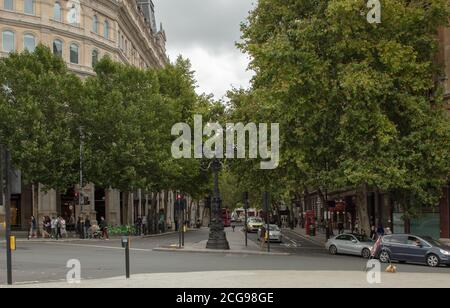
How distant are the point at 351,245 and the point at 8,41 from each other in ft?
121

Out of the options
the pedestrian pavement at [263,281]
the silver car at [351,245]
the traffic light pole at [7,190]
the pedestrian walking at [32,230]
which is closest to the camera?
the pedestrian pavement at [263,281]

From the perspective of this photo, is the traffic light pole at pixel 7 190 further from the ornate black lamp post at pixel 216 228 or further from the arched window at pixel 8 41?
the arched window at pixel 8 41

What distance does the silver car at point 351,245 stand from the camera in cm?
3400

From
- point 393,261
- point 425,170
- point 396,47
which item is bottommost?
point 393,261

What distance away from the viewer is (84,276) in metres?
20.4

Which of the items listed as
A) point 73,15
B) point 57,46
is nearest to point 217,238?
point 57,46

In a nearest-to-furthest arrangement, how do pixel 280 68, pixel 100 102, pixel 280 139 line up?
pixel 280 68
pixel 280 139
pixel 100 102

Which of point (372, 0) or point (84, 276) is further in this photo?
point (372, 0)

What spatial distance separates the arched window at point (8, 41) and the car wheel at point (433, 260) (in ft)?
138

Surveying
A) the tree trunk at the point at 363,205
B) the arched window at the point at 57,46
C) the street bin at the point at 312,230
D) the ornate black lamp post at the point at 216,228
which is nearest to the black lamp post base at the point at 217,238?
the ornate black lamp post at the point at 216,228

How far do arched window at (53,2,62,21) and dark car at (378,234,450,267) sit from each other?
42062mm
